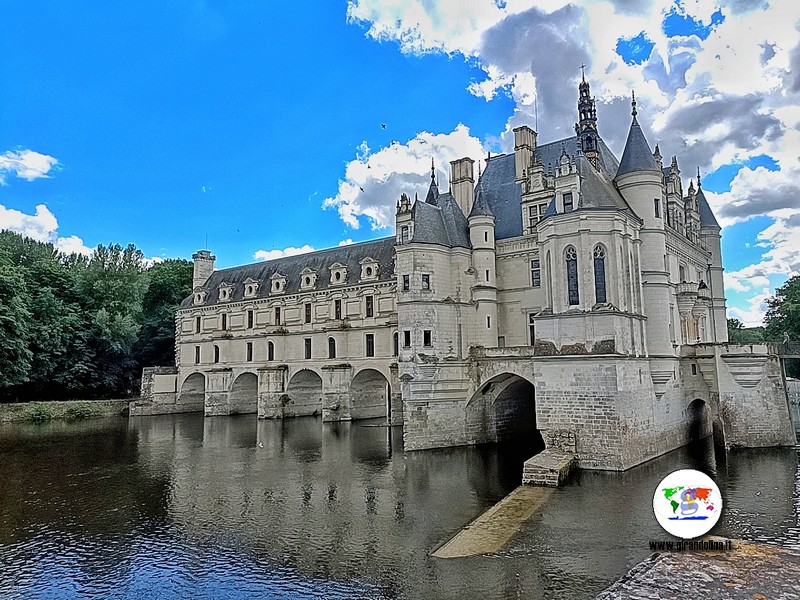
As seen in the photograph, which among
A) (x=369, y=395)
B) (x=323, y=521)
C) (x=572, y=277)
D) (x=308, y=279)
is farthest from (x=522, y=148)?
(x=323, y=521)

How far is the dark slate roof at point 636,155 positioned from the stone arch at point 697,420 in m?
12.0

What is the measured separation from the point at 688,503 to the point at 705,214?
32711 millimetres

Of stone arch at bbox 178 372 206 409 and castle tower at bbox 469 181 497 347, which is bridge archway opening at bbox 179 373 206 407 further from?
castle tower at bbox 469 181 497 347

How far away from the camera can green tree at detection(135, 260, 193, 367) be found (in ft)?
198

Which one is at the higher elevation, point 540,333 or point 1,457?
point 540,333

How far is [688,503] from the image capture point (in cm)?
1062

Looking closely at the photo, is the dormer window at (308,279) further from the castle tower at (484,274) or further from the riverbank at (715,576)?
the riverbank at (715,576)

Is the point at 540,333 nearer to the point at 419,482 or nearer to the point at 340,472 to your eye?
the point at 419,482

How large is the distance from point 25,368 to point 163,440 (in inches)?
675

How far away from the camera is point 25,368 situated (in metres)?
44.6

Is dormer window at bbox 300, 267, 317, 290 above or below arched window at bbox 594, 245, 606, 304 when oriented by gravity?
above

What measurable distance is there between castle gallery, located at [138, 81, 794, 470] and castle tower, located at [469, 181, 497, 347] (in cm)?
8

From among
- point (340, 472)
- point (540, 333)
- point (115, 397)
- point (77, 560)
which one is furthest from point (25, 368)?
point (540, 333)

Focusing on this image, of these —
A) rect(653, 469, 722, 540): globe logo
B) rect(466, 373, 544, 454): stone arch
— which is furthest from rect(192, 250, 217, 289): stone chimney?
rect(653, 469, 722, 540): globe logo
